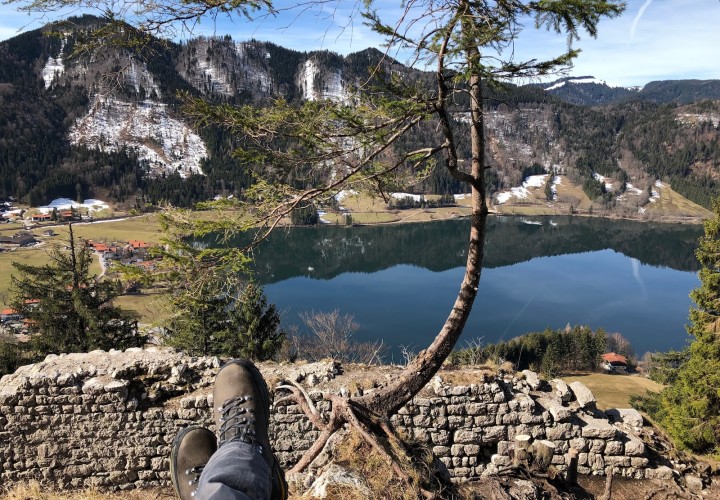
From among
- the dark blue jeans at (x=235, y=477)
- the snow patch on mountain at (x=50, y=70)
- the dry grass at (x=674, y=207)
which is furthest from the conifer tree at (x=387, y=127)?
the snow patch on mountain at (x=50, y=70)

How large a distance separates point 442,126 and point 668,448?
6.14 metres

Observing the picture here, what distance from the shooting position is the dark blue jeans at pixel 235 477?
2229mm

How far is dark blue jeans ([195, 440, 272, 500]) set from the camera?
2.23 m

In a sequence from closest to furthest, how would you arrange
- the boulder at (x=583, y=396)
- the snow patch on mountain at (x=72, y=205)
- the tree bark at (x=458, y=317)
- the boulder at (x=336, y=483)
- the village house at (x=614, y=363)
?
the boulder at (x=336, y=483) < the tree bark at (x=458, y=317) < the boulder at (x=583, y=396) < the village house at (x=614, y=363) < the snow patch on mountain at (x=72, y=205)

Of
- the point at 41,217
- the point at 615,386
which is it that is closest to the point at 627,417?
the point at 615,386

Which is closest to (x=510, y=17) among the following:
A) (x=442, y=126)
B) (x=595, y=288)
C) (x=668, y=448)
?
(x=442, y=126)

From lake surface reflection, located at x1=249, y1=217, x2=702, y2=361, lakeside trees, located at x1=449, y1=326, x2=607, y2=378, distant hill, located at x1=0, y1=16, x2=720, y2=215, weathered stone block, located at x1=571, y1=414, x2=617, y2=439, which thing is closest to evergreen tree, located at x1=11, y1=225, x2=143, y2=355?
weathered stone block, located at x1=571, y1=414, x2=617, y2=439

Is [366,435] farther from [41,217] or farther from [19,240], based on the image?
[41,217]

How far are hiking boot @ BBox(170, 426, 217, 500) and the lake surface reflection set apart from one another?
35364 millimetres

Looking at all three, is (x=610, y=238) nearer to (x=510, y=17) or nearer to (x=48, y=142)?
(x=510, y=17)

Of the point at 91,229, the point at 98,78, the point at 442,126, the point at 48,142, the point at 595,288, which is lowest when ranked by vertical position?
the point at 595,288

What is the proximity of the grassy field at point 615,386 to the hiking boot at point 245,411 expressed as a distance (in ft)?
122

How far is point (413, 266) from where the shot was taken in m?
79.2

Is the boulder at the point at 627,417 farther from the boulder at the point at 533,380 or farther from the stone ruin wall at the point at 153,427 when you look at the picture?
the boulder at the point at 533,380
